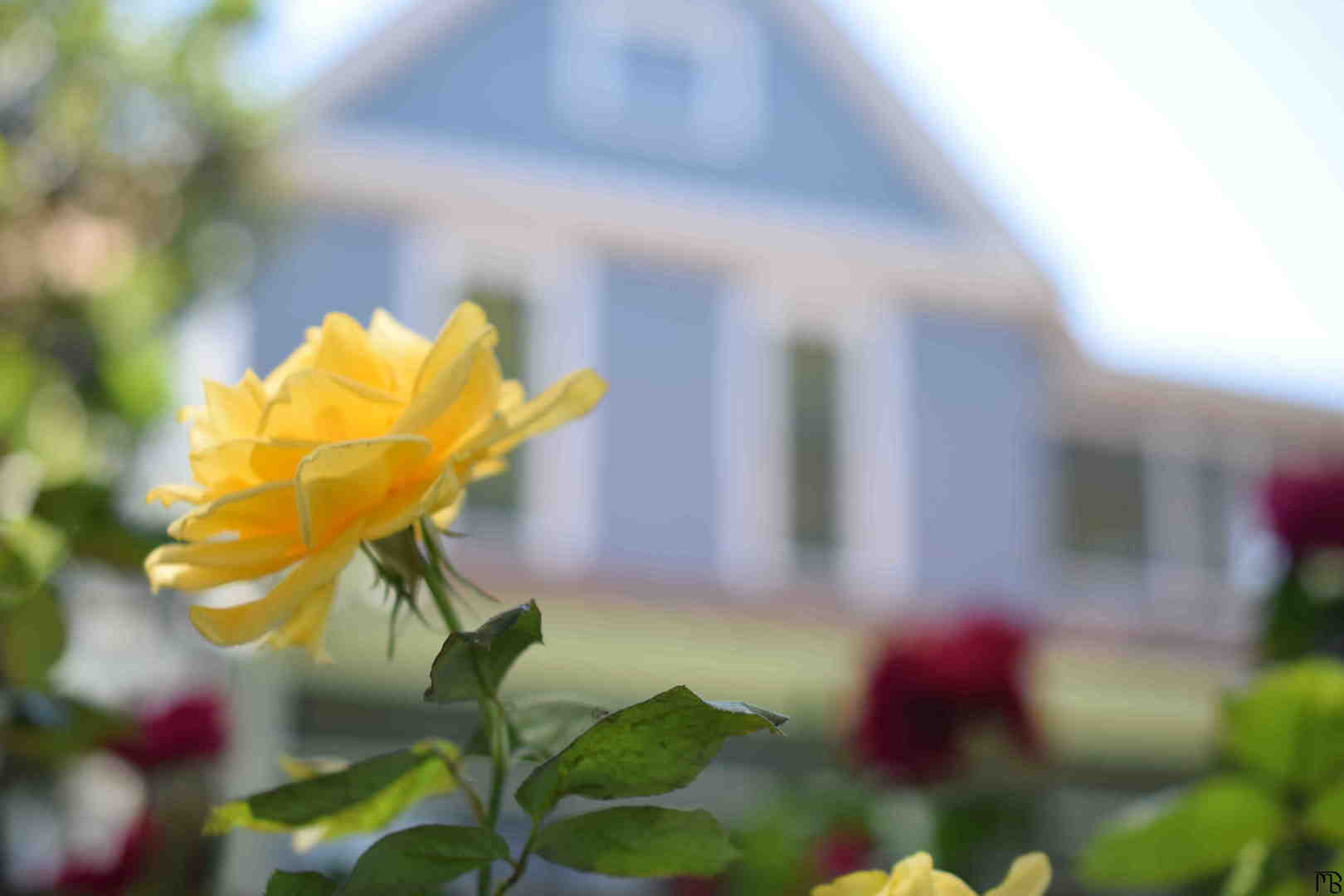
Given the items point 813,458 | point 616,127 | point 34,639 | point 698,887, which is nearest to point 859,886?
point 34,639

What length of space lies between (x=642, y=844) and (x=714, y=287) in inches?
321

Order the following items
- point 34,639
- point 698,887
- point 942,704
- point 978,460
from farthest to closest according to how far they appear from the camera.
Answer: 1. point 978,460
2. point 698,887
3. point 942,704
4. point 34,639

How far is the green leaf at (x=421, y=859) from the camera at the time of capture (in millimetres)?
482

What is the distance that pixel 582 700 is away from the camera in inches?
23.1

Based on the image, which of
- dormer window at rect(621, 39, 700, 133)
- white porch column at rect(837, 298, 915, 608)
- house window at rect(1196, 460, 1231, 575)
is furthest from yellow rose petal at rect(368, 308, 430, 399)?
house window at rect(1196, 460, 1231, 575)

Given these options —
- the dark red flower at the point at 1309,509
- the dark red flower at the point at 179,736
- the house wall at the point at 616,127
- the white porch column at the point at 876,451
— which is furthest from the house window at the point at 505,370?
the dark red flower at the point at 1309,509

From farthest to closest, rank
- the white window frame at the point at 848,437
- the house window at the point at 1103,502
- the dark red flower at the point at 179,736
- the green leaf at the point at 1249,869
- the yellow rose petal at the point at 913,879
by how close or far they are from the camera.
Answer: the house window at the point at 1103,502 → the white window frame at the point at 848,437 → the dark red flower at the point at 179,736 → the green leaf at the point at 1249,869 → the yellow rose petal at the point at 913,879

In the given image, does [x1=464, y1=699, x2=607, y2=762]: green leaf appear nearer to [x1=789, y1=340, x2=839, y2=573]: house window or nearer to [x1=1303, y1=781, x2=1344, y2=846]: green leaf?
[x1=1303, y1=781, x2=1344, y2=846]: green leaf

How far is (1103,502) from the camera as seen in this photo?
10.5 m

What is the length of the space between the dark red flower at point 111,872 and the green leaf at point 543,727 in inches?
46.1

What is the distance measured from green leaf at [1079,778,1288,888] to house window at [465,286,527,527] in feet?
22.0

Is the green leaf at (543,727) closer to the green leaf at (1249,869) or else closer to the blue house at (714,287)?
the green leaf at (1249,869)

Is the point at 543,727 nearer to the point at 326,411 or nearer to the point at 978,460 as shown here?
the point at 326,411

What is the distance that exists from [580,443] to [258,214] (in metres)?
2.76
